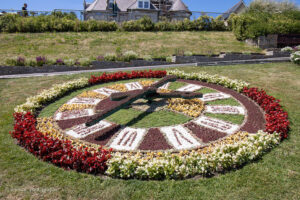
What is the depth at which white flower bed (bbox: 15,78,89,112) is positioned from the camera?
6289 mm

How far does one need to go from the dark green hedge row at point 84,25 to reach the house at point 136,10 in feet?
33.4

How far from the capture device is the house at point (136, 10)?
37.9 m

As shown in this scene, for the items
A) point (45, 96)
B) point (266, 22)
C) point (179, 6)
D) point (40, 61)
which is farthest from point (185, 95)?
point (179, 6)

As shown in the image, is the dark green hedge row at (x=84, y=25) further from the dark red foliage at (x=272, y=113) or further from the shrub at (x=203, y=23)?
the dark red foliage at (x=272, y=113)

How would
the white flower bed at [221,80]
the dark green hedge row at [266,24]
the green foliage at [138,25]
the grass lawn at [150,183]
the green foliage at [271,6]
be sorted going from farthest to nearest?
1. the green foliage at [138,25]
2. the green foliage at [271,6]
3. the dark green hedge row at [266,24]
4. the white flower bed at [221,80]
5. the grass lawn at [150,183]

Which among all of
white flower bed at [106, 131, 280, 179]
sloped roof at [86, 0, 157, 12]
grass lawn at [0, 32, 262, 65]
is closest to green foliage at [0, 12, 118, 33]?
grass lawn at [0, 32, 262, 65]

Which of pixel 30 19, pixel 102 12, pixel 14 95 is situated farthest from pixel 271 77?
pixel 102 12

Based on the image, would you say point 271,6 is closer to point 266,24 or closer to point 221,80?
point 266,24

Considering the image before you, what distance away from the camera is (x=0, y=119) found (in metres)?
5.97

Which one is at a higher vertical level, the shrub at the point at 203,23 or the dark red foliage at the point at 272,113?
the shrub at the point at 203,23

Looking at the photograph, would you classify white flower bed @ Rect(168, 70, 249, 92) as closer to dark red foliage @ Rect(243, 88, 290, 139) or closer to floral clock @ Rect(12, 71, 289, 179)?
floral clock @ Rect(12, 71, 289, 179)

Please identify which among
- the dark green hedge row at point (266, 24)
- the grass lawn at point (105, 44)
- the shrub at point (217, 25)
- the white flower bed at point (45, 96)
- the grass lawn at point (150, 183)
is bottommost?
the grass lawn at point (150, 183)

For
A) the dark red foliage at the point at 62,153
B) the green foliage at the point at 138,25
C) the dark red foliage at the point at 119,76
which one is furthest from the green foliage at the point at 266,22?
the dark red foliage at the point at 62,153

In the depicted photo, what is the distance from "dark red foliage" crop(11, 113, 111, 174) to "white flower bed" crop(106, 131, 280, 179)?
0.80 ft
